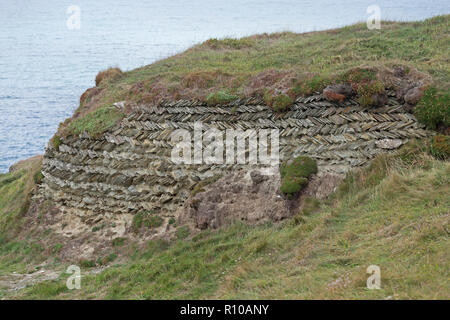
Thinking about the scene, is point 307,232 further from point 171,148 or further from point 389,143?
point 171,148

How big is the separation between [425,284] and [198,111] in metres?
11.8

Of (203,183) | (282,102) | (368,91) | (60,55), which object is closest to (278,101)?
(282,102)

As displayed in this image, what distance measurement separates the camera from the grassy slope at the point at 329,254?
7453 millimetres

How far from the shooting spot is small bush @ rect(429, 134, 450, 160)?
11883 millimetres

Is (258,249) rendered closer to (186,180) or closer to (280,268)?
(280,268)

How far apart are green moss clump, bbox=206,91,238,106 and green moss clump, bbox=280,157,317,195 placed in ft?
12.7

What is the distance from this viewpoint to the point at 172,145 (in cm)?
1683

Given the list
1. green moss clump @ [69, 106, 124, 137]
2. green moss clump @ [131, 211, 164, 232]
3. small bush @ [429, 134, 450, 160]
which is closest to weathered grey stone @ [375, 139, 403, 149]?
small bush @ [429, 134, 450, 160]

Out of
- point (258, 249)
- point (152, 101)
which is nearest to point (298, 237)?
point (258, 249)

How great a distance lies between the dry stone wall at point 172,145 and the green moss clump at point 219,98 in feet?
0.91

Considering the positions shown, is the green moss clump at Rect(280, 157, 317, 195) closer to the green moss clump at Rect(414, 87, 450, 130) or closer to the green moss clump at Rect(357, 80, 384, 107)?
the green moss clump at Rect(357, 80, 384, 107)

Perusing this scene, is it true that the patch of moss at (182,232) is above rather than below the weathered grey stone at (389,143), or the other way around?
below

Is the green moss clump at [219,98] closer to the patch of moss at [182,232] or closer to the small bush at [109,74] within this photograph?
the patch of moss at [182,232]

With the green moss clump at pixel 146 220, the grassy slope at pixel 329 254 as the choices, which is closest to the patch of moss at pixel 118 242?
the green moss clump at pixel 146 220
